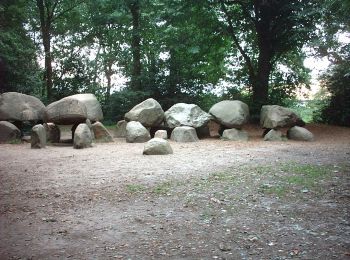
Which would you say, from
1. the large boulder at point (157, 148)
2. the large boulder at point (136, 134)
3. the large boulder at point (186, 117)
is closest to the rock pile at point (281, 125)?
the large boulder at point (186, 117)

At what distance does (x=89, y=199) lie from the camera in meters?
5.16

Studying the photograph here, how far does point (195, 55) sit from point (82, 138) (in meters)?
8.54

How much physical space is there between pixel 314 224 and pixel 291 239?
0.56m

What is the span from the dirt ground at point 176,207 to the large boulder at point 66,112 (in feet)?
8.81

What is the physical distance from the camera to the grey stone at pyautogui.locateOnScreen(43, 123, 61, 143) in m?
11.8

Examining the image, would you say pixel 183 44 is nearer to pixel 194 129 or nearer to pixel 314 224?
pixel 194 129

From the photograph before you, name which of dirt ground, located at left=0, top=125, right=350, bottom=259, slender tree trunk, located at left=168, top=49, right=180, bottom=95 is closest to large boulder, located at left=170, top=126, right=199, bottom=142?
dirt ground, located at left=0, top=125, right=350, bottom=259

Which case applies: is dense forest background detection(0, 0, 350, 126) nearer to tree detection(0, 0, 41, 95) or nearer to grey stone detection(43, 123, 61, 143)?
tree detection(0, 0, 41, 95)

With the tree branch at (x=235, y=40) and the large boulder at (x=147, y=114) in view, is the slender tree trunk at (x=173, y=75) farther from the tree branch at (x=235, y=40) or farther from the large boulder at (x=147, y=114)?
the large boulder at (x=147, y=114)

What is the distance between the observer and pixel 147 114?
12.7 meters

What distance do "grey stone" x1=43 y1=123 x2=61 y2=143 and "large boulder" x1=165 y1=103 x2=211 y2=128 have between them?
3816 mm

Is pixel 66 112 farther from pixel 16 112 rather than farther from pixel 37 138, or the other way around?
pixel 16 112

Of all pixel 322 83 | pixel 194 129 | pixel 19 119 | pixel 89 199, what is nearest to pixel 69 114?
pixel 19 119

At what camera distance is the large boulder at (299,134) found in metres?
12.0
